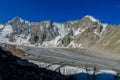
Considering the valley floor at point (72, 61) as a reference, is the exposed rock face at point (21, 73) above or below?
below

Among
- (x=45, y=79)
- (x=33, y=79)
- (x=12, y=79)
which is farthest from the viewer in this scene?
(x=45, y=79)

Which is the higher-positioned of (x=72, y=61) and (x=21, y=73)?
(x=72, y=61)

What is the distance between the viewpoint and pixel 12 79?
48.9ft

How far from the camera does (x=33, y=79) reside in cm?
1608

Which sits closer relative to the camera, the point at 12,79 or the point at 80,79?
the point at 12,79

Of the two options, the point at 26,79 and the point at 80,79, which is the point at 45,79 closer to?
the point at 26,79

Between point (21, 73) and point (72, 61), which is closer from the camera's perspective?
point (21, 73)

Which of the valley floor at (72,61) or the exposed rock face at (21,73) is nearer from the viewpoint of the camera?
the exposed rock face at (21,73)

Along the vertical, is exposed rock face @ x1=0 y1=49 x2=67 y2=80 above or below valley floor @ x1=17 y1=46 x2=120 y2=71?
below

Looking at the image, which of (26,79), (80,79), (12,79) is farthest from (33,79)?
(80,79)

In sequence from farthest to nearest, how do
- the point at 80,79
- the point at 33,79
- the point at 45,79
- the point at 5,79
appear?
the point at 80,79, the point at 45,79, the point at 33,79, the point at 5,79

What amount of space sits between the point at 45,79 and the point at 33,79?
2.07 meters

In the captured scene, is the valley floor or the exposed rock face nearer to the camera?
the exposed rock face

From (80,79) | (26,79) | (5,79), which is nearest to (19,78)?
(26,79)
